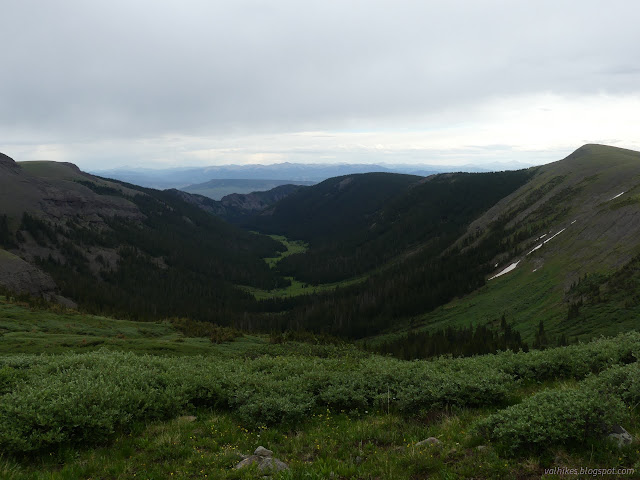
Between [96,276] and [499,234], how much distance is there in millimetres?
210354

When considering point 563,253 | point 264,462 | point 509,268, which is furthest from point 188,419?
point 509,268

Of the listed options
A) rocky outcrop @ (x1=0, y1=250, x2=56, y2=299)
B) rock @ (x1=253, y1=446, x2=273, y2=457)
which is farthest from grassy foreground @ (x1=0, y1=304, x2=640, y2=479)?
rocky outcrop @ (x1=0, y1=250, x2=56, y2=299)

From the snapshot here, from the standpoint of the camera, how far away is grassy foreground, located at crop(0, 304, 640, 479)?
9766mm

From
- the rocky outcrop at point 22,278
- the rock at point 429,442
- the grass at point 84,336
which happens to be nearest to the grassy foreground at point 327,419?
the rock at point 429,442

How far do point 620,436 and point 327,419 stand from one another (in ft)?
33.2

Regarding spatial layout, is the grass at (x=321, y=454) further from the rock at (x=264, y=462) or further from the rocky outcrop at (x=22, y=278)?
the rocky outcrop at (x=22, y=278)

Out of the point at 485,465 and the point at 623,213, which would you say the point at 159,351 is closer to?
the point at 485,465

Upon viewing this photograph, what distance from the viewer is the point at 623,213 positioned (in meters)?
82.9

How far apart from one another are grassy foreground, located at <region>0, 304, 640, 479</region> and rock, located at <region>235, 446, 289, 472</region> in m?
0.37

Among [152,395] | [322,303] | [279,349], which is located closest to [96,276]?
[322,303]

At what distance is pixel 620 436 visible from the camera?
962cm

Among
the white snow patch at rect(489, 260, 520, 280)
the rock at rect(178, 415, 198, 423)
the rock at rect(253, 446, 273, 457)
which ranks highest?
the rock at rect(253, 446, 273, 457)

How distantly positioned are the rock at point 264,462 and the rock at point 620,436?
9850 millimetres

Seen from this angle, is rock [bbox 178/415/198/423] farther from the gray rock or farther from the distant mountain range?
the distant mountain range
